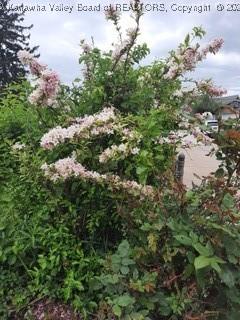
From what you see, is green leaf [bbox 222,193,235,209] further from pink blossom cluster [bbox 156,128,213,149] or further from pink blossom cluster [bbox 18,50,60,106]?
pink blossom cluster [bbox 18,50,60,106]

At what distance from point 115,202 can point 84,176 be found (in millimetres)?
269

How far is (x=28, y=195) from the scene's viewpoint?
8.46 feet

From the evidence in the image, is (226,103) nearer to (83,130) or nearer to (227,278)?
(83,130)

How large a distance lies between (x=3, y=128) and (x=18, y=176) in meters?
0.49

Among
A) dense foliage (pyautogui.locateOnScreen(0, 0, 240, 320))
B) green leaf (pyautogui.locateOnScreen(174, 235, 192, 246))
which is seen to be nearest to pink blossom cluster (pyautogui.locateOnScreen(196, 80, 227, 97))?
dense foliage (pyautogui.locateOnScreen(0, 0, 240, 320))

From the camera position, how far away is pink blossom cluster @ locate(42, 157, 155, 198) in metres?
2.12

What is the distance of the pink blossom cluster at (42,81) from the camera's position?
2.30m

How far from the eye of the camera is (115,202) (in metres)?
2.34

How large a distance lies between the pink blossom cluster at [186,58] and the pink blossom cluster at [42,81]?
0.70m

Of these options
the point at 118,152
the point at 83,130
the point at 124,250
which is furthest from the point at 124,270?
the point at 83,130

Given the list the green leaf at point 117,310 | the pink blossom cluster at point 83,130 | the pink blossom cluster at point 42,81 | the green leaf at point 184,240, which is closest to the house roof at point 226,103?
the pink blossom cluster at point 83,130

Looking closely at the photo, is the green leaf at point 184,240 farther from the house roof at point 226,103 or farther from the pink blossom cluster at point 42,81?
the pink blossom cluster at point 42,81

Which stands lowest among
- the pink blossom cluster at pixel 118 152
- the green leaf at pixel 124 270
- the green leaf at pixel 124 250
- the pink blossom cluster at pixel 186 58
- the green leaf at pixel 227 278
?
the green leaf at pixel 124 270

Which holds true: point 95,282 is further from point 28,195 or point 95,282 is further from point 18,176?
point 18,176
